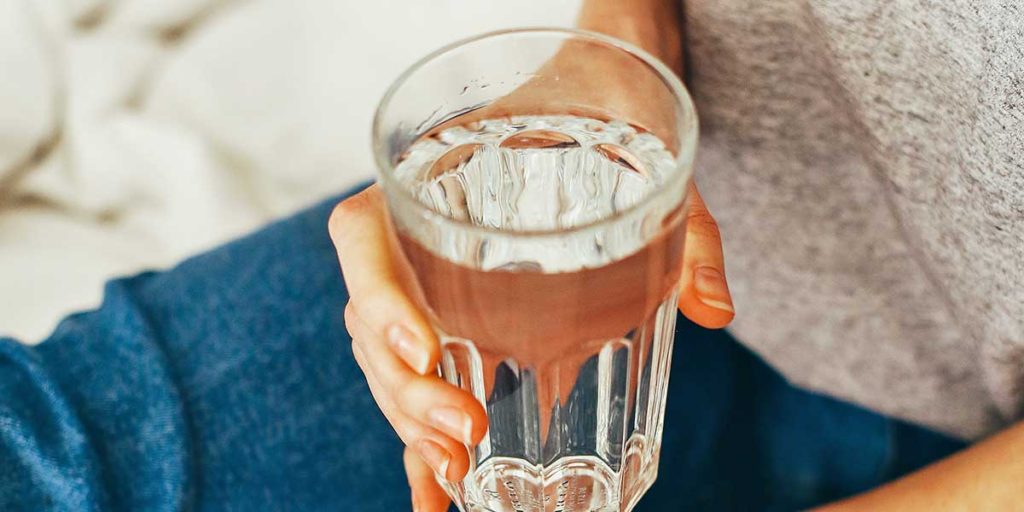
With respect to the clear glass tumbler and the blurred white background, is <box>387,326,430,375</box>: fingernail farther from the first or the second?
the blurred white background

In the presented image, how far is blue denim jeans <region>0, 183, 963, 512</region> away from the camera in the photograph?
55 cm

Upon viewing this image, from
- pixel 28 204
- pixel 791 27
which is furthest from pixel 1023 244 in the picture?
pixel 28 204

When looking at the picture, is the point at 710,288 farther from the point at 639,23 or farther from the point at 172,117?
the point at 172,117

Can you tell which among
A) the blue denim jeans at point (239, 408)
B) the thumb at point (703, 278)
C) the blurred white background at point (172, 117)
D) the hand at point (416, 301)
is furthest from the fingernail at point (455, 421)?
the blurred white background at point (172, 117)

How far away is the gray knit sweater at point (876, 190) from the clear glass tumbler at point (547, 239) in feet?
0.69

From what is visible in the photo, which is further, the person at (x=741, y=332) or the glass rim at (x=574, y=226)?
the person at (x=741, y=332)

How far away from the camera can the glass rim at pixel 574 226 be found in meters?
0.31

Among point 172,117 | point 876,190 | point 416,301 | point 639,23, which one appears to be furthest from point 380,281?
point 172,117

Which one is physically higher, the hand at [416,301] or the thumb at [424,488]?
the hand at [416,301]

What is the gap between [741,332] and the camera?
756 millimetres

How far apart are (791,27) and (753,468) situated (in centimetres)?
34

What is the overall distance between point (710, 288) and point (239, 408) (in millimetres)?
313

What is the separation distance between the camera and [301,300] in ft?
2.09

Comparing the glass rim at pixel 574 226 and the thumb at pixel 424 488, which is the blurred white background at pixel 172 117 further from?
the glass rim at pixel 574 226
